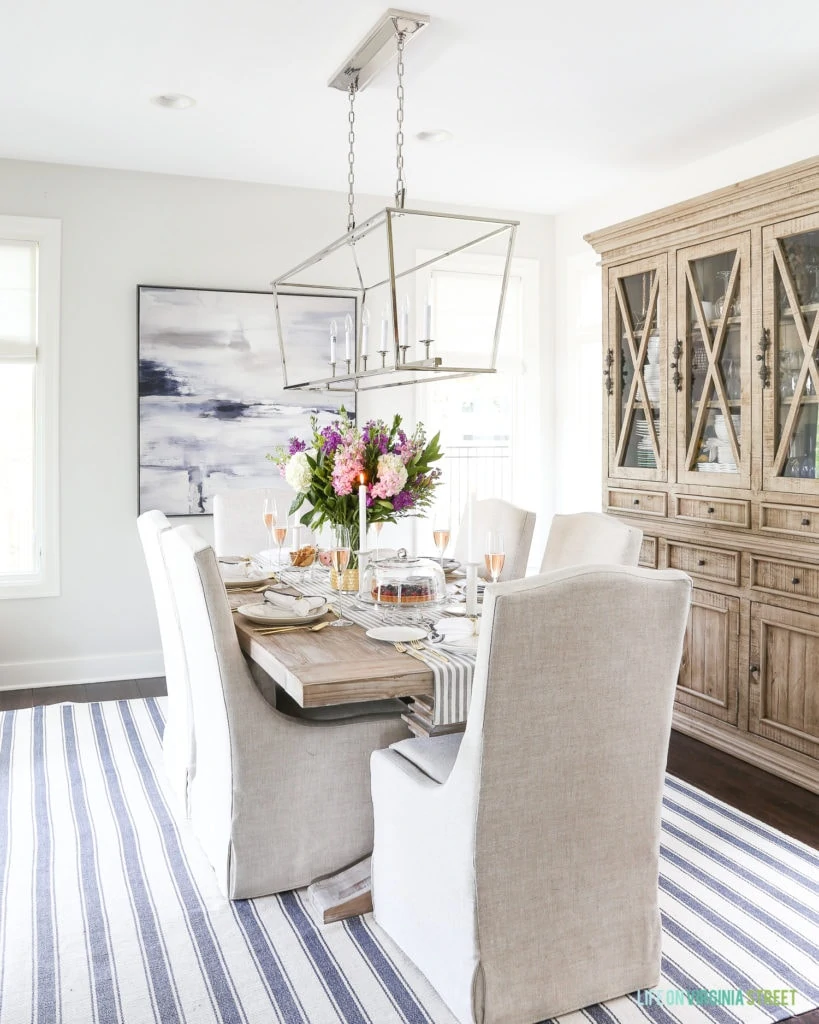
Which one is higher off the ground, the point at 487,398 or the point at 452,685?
the point at 487,398

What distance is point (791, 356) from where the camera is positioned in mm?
3342

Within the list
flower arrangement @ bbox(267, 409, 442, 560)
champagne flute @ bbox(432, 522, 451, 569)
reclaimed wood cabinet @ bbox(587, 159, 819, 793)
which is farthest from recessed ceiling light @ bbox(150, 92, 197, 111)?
champagne flute @ bbox(432, 522, 451, 569)

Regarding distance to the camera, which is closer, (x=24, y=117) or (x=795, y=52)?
(x=795, y=52)

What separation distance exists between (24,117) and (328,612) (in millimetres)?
2601

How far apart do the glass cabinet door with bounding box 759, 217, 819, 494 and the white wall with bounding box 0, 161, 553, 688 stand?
269 centimetres

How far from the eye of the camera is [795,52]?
10.3 ft

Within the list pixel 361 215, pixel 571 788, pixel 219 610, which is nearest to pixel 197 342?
pixel 361 215

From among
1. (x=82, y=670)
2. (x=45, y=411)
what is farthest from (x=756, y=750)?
(x=45, y=411)

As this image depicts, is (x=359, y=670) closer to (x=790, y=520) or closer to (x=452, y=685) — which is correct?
(x=452, y=685)

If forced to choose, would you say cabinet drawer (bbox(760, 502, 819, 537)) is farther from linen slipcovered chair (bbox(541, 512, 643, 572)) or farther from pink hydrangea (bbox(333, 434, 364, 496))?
pink hydrangea (bbox(333, 434, 364, 496))

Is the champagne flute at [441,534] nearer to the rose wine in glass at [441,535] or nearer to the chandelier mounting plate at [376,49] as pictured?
the rose wine in glass at [441,535]

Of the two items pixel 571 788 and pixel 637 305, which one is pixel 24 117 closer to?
pixel 637 305

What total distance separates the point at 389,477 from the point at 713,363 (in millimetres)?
1574

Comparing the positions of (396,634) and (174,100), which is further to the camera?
(174,100)
